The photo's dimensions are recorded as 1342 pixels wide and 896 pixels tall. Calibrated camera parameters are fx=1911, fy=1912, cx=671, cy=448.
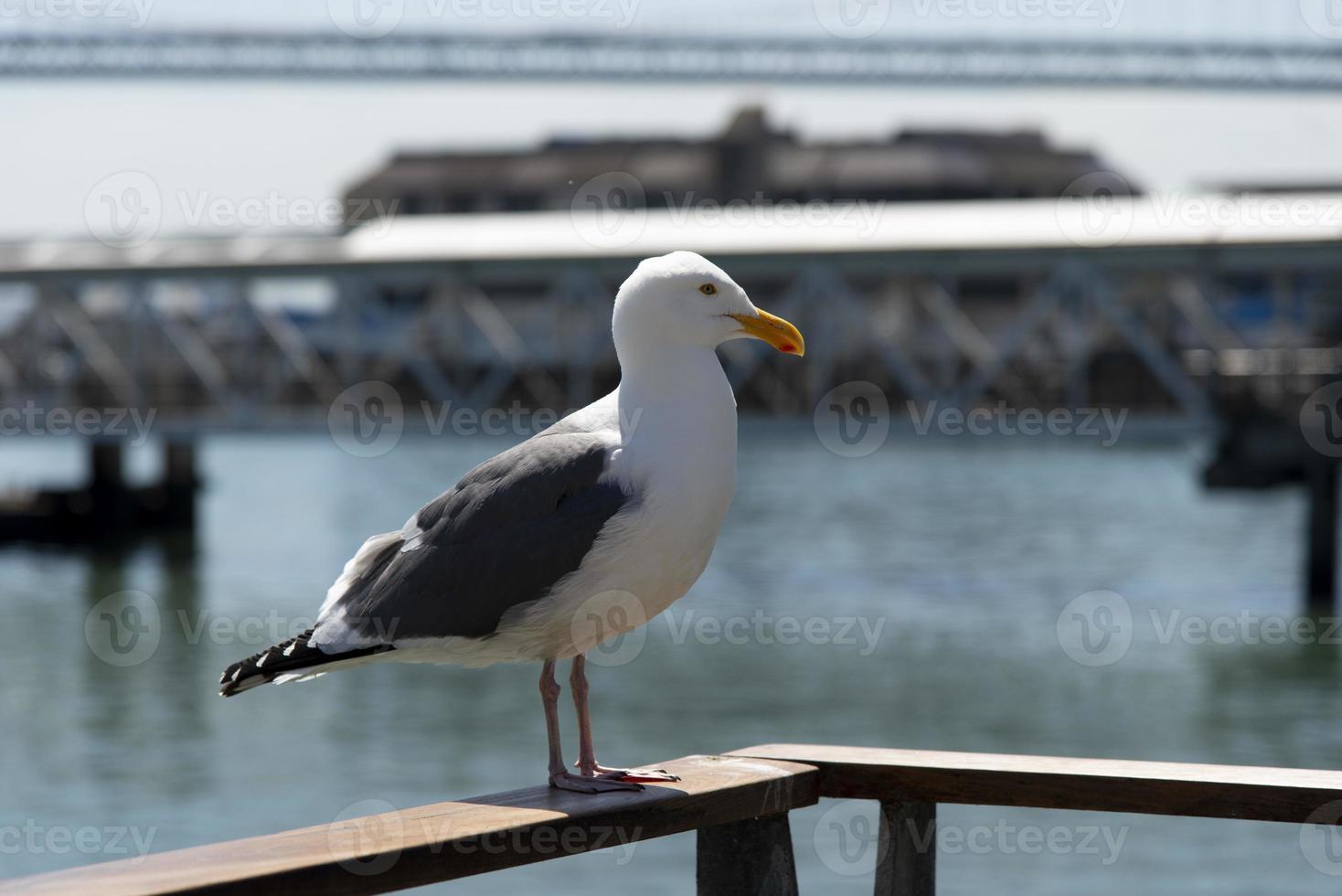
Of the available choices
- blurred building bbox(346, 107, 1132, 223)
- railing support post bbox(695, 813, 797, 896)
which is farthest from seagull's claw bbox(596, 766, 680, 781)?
blurred building bbox(346, 107, 1132, 223)

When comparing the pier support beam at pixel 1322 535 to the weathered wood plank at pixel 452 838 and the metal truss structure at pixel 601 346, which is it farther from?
the weathered wood plank at pixel 452 838

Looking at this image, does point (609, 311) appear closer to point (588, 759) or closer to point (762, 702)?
point (762, 702)

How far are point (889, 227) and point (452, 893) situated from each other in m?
17.0

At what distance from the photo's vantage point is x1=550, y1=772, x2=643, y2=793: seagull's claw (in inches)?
163

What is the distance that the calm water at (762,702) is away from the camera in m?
18.9

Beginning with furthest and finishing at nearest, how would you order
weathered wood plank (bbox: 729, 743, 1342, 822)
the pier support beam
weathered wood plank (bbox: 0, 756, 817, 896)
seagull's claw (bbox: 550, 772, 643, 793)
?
1. the pier support beam
2. seagull's claw (bbox: 550, 772, 643, 793)
3. weathered wood plank (bbox: 729, 743, 1342, 822)
4. weathered wood plank (bbox: 0, 756, 817, 896)

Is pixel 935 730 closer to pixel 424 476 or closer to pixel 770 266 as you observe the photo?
pixel 770 266

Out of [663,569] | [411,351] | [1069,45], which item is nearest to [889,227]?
[411,351]

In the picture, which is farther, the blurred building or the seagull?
→ the blurred building

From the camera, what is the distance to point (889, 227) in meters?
31.5

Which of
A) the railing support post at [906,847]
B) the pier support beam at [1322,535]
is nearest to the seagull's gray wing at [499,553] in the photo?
the railing support post at [906,847]

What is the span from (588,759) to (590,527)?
527 mm

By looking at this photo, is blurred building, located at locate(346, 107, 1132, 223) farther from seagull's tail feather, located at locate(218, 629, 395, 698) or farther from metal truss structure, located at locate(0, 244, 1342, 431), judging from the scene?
seagull's tail feather, located at locate(218, 629, 395, 698)

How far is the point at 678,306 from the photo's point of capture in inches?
176
